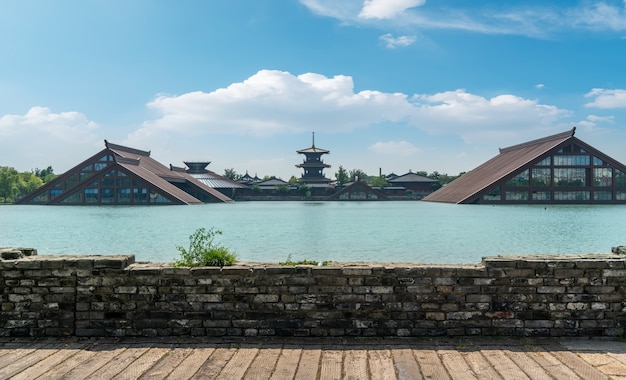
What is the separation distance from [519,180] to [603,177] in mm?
14115

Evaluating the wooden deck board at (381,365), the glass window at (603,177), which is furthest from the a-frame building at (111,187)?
the wooden deck board at (381,365)

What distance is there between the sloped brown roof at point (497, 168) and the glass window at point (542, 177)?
216cm

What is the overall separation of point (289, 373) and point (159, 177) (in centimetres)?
8207

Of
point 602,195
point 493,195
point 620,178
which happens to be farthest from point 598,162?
point 493,195

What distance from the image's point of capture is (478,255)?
1842cm

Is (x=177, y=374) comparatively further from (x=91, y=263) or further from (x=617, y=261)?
(x=617, y=261)

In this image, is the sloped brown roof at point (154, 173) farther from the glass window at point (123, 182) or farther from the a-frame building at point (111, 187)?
the glass window at point (123, 182)

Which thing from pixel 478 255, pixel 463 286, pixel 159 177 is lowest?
pixel 478 255

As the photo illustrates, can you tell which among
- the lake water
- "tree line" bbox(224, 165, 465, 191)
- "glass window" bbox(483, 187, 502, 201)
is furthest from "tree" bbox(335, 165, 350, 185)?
the lake water

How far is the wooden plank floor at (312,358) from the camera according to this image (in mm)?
4609

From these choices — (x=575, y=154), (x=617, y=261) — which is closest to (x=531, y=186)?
(x=575, y=154)

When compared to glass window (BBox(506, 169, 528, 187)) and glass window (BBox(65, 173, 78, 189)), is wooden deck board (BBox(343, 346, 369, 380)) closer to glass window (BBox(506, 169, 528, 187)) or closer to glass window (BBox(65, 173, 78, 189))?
glass window (BBox(506, 169, 528, 187))

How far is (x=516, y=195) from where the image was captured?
238ft

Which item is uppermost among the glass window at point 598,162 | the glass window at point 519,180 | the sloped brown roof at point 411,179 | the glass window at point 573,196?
the glass window at point 598,162
